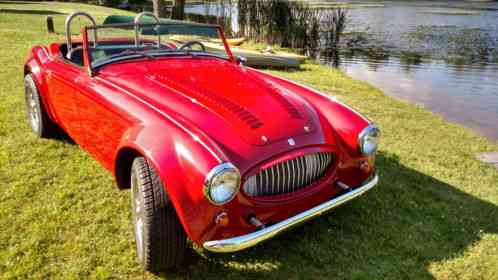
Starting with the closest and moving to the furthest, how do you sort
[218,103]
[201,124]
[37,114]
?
[201,124]
[218,103]
[37,114]

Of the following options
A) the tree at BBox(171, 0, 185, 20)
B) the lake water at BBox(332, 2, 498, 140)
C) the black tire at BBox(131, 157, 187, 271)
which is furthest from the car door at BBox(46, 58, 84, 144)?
the tree at BBox(171, 0, 185, 20)

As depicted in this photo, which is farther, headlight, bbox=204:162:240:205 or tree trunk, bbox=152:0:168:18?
tree trunk, bbox=152:0:168:18

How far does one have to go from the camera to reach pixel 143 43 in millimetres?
4336

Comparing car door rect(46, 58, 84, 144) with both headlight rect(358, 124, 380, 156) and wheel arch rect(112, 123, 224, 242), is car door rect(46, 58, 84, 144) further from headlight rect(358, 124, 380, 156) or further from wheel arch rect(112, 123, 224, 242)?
headlight rect(358, 124, 380, 156)

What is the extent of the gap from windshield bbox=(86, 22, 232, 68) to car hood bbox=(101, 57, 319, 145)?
145 mm

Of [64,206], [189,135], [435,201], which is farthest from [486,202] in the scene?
[64,206]

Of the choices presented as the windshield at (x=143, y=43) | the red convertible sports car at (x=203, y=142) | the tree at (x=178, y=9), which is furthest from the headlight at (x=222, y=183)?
the tree at (x=178, y=9)

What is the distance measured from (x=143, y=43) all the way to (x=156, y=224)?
2402mm

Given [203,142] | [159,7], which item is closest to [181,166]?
[203,142]

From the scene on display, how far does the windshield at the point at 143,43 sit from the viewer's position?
3.78 m

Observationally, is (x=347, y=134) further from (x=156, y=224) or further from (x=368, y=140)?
(x=156, y=224)

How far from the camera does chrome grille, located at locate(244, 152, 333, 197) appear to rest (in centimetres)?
263

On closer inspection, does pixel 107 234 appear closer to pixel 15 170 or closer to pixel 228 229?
pixel 228 229

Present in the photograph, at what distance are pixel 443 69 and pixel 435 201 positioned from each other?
10.4 metres
